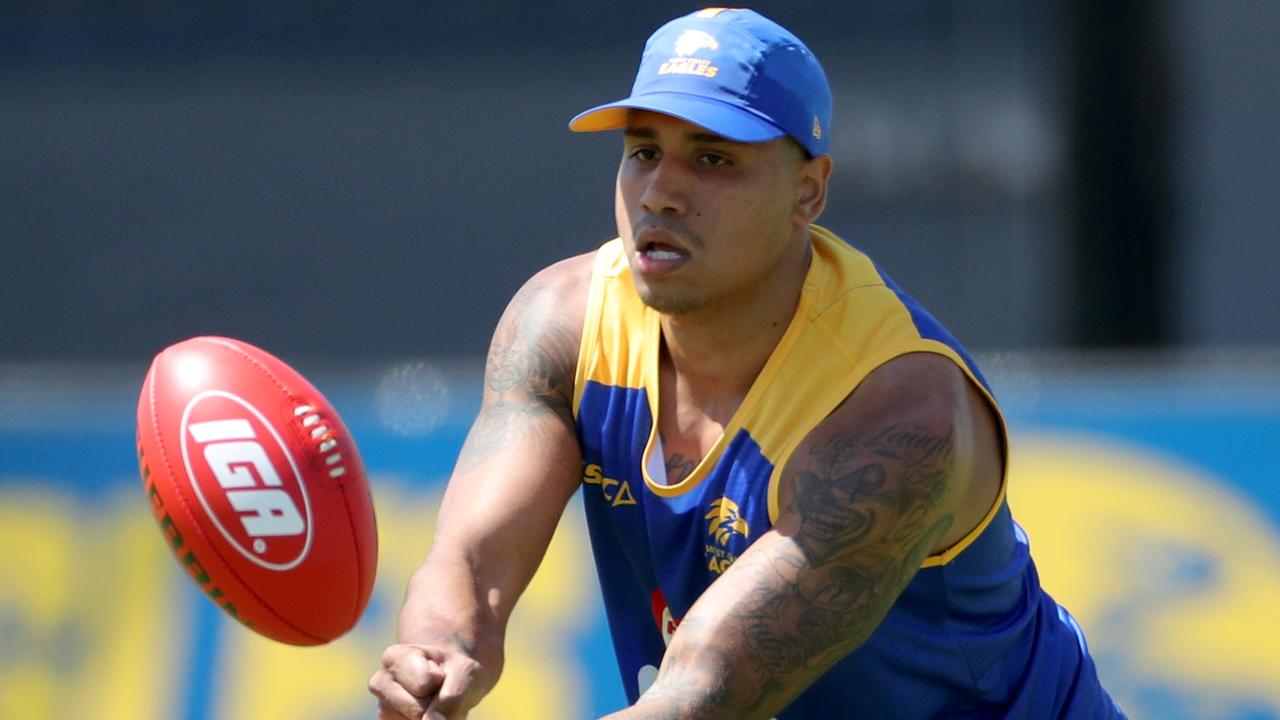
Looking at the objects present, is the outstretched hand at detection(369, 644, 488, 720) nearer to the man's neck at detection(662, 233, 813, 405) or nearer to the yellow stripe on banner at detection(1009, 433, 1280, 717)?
the man's neck at detection(662, 233, 813, 405)

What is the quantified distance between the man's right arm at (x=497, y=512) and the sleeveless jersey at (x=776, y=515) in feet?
0.22

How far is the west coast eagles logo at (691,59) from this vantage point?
3.69 metres

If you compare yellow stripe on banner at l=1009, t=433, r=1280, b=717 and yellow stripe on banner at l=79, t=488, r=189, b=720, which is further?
yellow stripe on banner at l=79, t=488, r=189, b=720

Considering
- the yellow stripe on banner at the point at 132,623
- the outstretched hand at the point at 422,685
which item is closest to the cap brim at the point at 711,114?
the outstretched hand at the point at 422,685

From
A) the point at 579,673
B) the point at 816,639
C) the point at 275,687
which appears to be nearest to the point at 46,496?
the point at 275,687

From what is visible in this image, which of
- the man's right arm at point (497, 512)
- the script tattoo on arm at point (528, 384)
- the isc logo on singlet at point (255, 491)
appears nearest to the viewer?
the man's right arm at point (497, 512)

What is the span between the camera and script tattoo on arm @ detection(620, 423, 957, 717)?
3.44 m

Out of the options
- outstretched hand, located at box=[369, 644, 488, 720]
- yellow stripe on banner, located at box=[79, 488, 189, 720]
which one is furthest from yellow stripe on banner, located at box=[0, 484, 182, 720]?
outstretched hand, located at box=[369, 644, 488, 720]

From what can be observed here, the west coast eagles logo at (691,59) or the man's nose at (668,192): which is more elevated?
the west coast eagles logo at (691,59)

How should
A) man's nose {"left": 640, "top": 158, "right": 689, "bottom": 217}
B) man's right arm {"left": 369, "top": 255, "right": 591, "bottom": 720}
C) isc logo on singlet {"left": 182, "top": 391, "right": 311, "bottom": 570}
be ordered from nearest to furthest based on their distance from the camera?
man's right arm {"left": 369, "top": 255, "right": 591, "bottom": 720}, man's nose {"left": 640, "top": 158, "right": 689, "bottom": 217}, isc logo on singlet {"left": 182, "top": 391, "right": 311, "bottom": 570}

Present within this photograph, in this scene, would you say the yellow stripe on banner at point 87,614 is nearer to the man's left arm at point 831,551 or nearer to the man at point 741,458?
the man at point 741,458

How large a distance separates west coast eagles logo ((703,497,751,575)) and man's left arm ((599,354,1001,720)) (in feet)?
0.33

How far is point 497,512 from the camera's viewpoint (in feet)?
12.7

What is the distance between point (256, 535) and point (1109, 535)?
301cm
